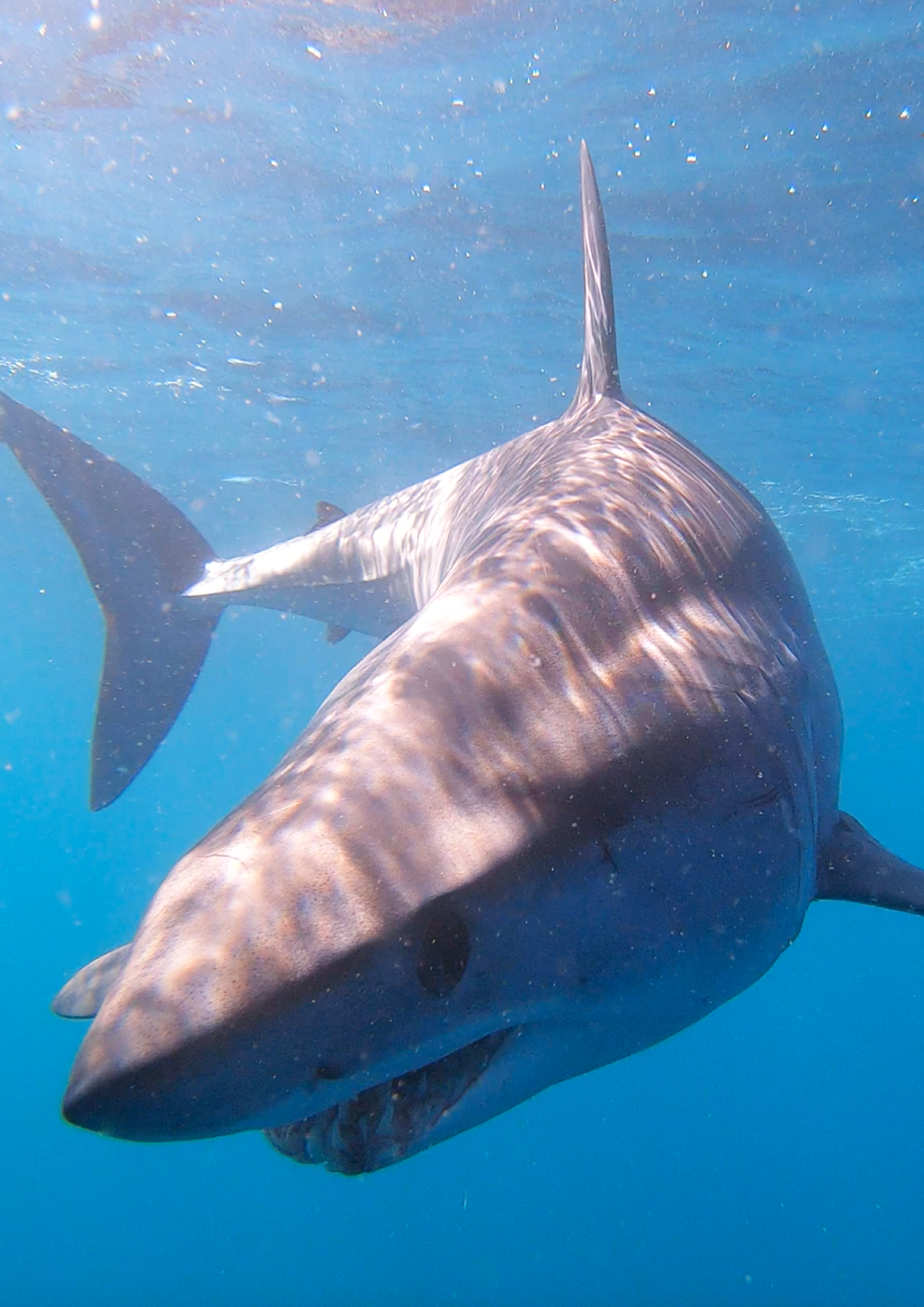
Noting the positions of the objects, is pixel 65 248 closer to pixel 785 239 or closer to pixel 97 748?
pixel 785 239

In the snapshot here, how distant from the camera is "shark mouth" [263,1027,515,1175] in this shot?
2.02 m

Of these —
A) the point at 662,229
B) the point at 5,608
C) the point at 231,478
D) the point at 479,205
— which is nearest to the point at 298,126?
the point at 479,205

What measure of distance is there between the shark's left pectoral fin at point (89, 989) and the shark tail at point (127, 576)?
410cm

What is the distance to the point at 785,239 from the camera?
14812 millimetres

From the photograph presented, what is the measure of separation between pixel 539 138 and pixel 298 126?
11.8 feet

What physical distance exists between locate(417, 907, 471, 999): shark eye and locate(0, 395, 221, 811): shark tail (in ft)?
16.4

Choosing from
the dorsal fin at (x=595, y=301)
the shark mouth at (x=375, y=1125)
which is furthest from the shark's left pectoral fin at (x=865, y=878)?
the dorsal fin at (x=595, y=301)

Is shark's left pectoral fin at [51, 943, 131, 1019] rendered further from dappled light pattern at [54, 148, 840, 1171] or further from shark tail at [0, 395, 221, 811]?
shark tail at [0, 395, 221, 811]

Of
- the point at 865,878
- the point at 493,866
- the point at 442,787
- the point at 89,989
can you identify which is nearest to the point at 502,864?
the point at 493,866

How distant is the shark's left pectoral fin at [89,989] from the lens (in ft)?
7.19

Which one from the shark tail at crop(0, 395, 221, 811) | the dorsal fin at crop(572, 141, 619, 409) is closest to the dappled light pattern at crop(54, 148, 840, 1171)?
the dorsal fin at crop(572, 141, 619, 409)

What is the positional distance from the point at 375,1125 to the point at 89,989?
80cm

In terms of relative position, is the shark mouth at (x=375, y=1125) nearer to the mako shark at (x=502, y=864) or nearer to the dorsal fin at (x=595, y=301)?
the mako shark at (x=502, y=864)

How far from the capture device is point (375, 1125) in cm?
205
